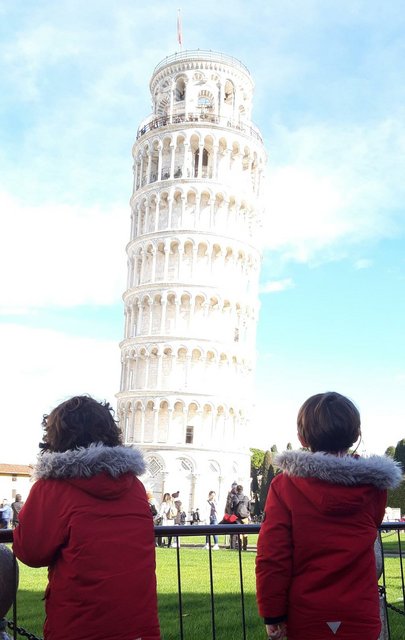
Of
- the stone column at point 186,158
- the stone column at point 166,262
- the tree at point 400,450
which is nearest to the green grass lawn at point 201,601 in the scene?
the stone column at point 166,262

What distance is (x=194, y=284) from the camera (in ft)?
171

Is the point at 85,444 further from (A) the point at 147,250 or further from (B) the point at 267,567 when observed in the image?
(A) the point at 147,250

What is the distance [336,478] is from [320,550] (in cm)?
37

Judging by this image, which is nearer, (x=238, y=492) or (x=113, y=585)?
(x=113, y=585)

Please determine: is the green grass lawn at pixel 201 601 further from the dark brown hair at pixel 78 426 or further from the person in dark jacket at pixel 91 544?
the dark brown hair at pixel 78 426

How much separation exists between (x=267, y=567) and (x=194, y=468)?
154ft

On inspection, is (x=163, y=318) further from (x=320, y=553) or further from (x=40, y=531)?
(x=40, y=531)

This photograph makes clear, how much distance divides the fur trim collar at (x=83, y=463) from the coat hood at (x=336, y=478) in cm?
88

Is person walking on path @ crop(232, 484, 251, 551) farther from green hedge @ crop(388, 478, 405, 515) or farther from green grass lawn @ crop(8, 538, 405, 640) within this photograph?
green hedge @ crop(388, 478, 405, 515)

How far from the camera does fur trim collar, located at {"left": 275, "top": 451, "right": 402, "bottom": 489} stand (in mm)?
3531

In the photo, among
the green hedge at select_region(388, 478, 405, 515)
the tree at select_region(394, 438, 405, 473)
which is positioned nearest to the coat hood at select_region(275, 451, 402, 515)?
the green hedge at select_region(388, 478, 405, 515)

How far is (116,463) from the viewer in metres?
3.36

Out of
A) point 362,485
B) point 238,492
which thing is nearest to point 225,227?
point 238,492

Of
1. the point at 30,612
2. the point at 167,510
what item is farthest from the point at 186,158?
the point at 30,612
